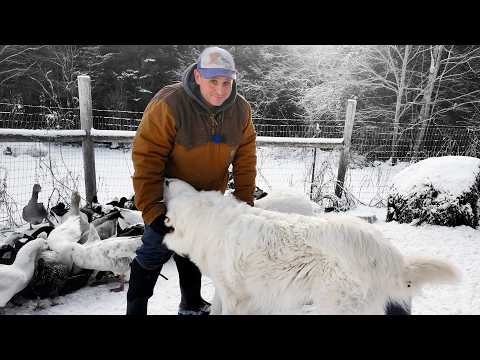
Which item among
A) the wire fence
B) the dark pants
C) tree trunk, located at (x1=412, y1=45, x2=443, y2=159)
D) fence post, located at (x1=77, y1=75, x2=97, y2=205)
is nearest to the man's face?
the dark pants

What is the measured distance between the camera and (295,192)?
4.11 metres

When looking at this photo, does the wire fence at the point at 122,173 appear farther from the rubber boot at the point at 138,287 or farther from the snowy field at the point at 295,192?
the rubber boot at the point at 138,287

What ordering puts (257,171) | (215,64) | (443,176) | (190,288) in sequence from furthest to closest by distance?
(257,171) → (443,176) → (190,288) → (215,64)

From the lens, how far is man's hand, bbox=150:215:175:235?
2162mm

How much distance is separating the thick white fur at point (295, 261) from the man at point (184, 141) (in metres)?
0.23

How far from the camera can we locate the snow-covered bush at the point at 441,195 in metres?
4.97

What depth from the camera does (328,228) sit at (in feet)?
6.66

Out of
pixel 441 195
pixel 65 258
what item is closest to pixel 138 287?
pixel 65 258

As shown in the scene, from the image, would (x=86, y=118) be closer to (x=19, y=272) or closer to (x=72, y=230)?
(x=72, y=230)

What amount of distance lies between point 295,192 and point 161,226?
2291 millimetres
